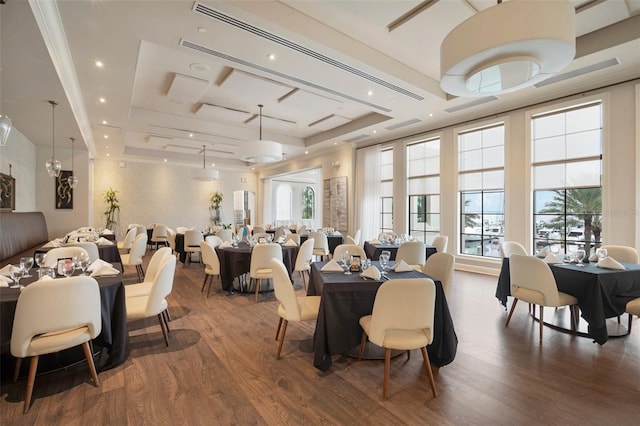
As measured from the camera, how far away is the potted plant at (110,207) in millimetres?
11734

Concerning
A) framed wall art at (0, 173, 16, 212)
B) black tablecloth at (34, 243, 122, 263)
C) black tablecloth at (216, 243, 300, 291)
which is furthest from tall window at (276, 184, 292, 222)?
black tablecloth at (216, 243, 300, 291)

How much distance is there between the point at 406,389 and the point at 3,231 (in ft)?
21.6

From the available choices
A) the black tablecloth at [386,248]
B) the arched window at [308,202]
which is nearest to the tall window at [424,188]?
the black tablecloth at [386,248]

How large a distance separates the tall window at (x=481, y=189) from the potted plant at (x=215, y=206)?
33.9 feet

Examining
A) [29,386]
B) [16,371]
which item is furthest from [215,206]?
[29,386]

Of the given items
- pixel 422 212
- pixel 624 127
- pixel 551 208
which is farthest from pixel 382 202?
pixel 624 127

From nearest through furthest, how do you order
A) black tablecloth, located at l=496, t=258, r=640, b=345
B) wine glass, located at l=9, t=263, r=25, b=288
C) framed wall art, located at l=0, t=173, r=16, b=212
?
wine glass, located at l=9, t=263, r=25, b=288 < black tablecloth, located at l=496, t=258, r=640, b=345 < framed wall art, located at l=0, t=173, r=16, b=212

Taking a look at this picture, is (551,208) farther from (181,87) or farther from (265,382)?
(181,87)

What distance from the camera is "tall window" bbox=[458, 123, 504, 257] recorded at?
686cm

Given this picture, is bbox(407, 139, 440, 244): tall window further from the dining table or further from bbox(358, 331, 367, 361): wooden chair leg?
the dining table

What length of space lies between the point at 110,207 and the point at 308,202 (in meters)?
9.88

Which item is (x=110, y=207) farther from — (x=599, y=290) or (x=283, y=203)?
(x=599, y=290)

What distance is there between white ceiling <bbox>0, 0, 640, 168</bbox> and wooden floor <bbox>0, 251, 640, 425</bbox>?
8.87 ft

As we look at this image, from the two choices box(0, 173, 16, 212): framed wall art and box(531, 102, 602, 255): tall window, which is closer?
box(531, 102, 602, 255): tall window
